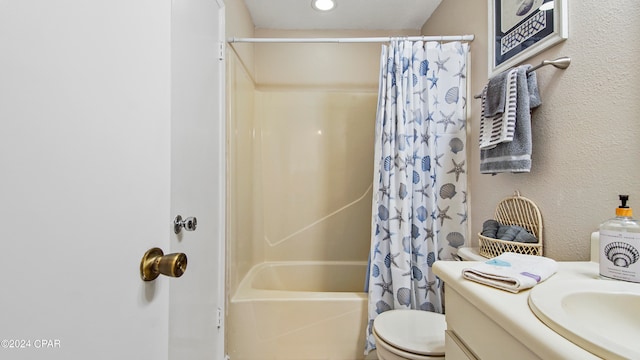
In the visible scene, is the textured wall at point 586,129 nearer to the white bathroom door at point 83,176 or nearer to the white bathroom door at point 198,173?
the white bathroom door at point 83,176

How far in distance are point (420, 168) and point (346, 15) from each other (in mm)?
1380

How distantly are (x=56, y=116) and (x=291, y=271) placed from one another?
6.90 feet

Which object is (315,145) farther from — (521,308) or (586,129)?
(521,308)

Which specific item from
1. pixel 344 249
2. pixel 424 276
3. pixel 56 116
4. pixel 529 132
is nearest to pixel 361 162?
pixel 344 249

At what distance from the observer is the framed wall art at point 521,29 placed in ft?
3.32

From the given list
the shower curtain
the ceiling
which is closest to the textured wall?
the shower curtain

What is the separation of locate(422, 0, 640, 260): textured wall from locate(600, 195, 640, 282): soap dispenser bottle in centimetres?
14

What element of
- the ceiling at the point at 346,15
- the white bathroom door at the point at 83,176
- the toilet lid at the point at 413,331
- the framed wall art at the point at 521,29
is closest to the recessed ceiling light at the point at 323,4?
the ceiling at the point at 346,15

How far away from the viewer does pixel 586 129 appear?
0.93 m

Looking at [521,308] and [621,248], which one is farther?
[621,248]

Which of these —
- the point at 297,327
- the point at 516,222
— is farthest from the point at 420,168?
the point at 297,327

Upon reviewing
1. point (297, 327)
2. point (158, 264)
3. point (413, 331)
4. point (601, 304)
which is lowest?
point (297, 327)

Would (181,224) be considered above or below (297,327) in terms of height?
above

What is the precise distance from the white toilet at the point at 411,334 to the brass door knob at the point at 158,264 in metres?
0.95
